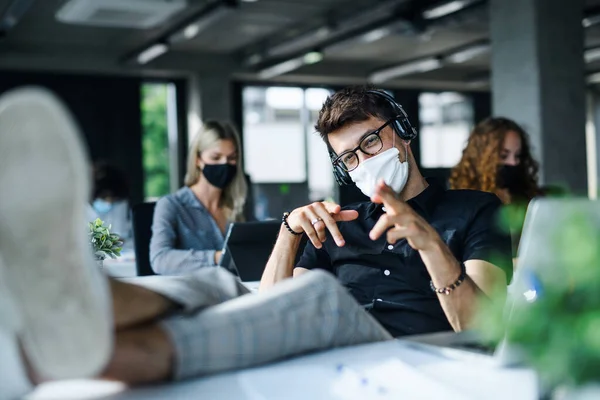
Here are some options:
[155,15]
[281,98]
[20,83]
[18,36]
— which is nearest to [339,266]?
[155,15]

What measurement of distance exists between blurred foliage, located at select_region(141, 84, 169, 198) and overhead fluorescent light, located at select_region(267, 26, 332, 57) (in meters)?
2.36

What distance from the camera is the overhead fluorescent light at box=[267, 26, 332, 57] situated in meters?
8.89

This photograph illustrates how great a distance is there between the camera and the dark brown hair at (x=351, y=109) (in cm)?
193

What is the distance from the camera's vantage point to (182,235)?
11.7 feet

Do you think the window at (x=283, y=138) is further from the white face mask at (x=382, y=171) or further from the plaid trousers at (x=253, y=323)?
the plaid trousers at (x=253, y=323)

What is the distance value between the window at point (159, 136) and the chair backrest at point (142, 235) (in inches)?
313

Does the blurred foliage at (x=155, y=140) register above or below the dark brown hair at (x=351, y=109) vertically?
above

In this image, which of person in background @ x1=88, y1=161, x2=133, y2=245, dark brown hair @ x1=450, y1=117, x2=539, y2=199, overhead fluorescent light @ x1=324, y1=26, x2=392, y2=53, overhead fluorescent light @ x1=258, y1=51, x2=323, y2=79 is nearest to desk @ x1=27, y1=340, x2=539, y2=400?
dark brown hair @ x1=450, y1=117, x2=539, y2=199

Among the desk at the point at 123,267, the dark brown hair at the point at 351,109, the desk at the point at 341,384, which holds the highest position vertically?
the dark brown hair at the point at 351,109

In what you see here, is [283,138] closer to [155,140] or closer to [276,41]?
[155,140]

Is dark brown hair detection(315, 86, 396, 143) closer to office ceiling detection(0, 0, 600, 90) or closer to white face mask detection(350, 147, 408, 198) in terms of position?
white face mask detection(350, 147, 408, 198)

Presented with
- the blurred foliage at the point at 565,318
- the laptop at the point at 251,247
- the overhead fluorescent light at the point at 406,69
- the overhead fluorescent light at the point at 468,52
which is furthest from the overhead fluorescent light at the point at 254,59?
the blurred foliage at the point at 565,318

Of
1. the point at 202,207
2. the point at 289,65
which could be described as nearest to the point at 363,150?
the point at 202,207

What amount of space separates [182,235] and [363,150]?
1.83 meters
